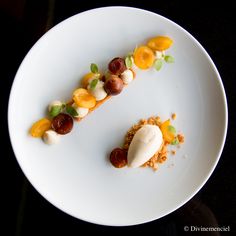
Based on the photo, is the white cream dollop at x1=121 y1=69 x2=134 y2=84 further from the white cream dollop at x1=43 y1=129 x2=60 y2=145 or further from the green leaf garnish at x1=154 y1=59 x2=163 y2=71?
the white cream dollop at x1=43 y1=129 x2=60 y2=145

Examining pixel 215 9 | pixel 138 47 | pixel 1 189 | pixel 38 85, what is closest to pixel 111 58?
pixel 138 47

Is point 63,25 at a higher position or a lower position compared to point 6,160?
higher

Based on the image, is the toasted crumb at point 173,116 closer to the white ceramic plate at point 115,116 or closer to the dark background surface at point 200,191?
the white ceramic plate at point 115,116

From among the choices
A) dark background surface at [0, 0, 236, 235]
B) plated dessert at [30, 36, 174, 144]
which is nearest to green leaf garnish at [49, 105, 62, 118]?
plated dessert at [30, 36, 174, 144]

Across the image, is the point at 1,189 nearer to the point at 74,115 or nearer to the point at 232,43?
the point at 74,115

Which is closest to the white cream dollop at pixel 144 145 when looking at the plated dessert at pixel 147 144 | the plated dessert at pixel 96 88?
the plated dessert at pixel 147 144

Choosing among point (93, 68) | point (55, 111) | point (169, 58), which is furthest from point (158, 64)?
point (55, 111)

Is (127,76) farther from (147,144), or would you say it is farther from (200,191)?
(200,191)
